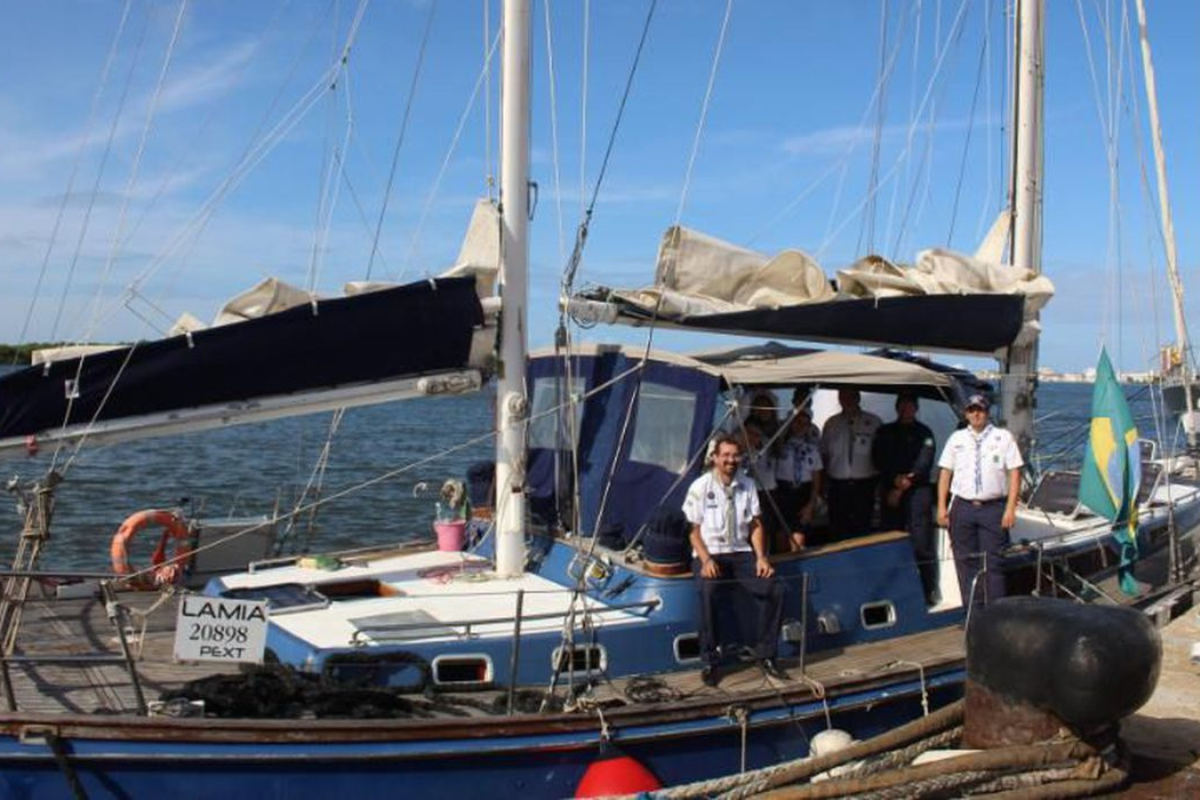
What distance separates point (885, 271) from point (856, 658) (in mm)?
3661

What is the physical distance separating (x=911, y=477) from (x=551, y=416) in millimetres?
3105

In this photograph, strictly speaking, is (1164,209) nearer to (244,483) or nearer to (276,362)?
(276,362)

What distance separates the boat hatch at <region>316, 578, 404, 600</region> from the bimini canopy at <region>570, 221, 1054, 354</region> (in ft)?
8.37

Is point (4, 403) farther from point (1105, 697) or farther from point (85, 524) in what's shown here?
point (85, 524)

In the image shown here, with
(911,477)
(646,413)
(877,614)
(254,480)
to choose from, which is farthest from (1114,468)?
(254,480)

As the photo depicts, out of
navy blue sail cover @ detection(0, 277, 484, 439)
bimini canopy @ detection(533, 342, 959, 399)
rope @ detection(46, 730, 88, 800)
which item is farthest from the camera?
bimini canopy @ detection(533, 342, 959, 399)

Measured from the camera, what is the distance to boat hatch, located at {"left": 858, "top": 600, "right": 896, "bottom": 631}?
365 inches

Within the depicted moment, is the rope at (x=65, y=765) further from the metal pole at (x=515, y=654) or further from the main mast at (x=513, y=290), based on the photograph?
the main mast at (x=513, y=290)

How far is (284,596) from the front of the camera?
28.2 ft

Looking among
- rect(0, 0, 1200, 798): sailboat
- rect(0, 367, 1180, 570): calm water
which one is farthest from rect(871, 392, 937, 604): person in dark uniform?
rect(0, 367, 1180, 570): calm water

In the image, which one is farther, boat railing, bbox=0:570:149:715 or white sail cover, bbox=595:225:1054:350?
white sail cover, bbox=595:225:1054:350

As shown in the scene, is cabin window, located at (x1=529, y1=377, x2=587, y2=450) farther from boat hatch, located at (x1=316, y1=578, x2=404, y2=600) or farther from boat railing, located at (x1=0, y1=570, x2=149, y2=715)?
boat railing, located at (x1=0, y1=570, x2=149, y2=715)

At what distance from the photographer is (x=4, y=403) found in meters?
7.30

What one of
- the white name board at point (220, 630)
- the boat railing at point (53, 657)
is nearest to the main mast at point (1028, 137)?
the white name board at point (220, 630)
